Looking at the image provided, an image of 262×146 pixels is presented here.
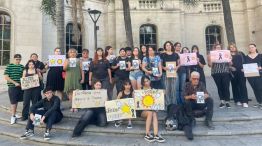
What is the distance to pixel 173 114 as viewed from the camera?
6711 millimetres

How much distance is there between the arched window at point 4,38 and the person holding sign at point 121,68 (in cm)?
1132

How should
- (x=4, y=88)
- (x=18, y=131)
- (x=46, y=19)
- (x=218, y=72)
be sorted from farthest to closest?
1. (x=46, y=19)
2. (x=4, y=88)
3. (x=218, y=72)
4. (x=18, y=131)

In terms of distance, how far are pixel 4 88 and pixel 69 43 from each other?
605 centimetres

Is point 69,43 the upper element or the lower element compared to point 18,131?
upper

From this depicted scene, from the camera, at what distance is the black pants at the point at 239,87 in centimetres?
852

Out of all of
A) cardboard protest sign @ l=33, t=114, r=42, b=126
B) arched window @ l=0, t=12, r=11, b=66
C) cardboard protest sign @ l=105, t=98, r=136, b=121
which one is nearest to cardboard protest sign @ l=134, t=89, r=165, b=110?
cardboard protest sign @ l=105, t=98, r=136, b=121

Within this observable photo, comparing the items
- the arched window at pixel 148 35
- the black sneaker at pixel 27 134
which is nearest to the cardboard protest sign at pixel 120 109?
the black sneaker at pixel 27 134

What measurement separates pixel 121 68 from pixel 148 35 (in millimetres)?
14487

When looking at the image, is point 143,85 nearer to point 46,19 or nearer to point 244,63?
point 244,63

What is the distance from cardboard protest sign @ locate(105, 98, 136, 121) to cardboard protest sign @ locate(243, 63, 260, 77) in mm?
4119

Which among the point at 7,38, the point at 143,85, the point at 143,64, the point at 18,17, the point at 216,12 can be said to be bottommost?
the point at 143,85

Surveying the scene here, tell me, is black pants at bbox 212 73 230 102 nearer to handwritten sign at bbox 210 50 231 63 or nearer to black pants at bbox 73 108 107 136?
handwritten sign at bbox 210 50 231 63

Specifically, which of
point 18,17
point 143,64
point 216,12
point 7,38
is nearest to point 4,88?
point 7,38

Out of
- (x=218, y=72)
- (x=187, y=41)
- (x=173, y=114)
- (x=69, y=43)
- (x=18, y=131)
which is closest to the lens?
(x=173, y=114)
